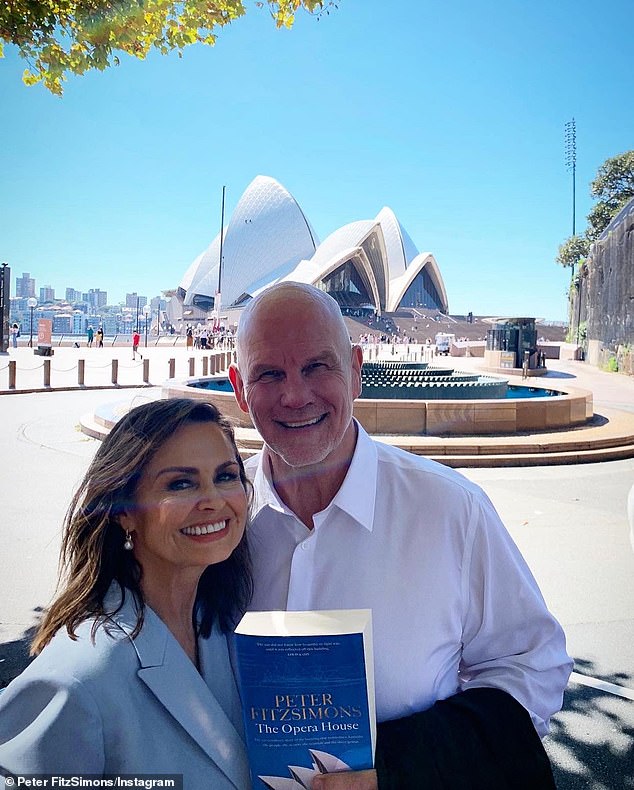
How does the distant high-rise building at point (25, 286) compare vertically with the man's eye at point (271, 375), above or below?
above

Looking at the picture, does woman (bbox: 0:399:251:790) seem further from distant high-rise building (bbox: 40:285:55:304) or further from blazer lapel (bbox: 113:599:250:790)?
distant high-rise building (bbox: 40:285:55:304)

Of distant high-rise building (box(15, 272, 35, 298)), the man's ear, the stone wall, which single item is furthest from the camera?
distant high-rise building (box(15, 272, 35, 298))

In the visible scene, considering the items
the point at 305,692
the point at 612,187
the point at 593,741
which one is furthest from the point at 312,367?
the point at 612,187

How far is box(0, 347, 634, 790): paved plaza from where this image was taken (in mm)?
2352

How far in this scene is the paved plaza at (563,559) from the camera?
2.35 meters

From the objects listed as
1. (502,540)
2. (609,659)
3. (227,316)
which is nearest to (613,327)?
(609,659)

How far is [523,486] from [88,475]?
5794mm

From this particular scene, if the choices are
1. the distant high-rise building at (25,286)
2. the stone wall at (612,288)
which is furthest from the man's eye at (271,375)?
the distant high-rise building at (25,286)

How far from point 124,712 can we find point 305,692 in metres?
0.31

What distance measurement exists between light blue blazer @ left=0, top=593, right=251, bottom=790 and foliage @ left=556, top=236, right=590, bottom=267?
46680mm

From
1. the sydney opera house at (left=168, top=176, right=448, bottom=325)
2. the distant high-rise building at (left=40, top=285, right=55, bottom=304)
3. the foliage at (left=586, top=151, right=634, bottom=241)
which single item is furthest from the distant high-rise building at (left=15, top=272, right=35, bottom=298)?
the foliage at (left=586, top=151, right=634, bottom=241)

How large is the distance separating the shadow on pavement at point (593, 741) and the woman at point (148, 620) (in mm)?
1622

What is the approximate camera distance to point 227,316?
63.7 meters

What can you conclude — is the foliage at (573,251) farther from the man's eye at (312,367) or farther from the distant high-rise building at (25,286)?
the distant high-rise building at (25,286)
